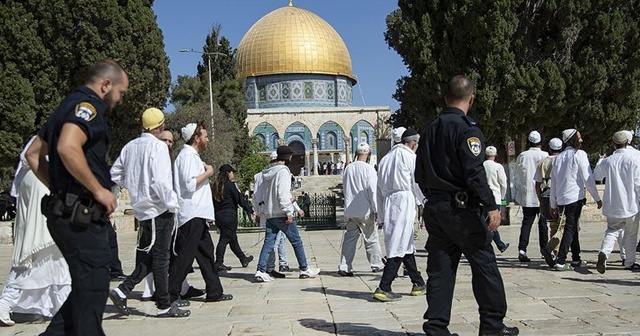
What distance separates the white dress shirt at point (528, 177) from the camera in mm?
9117

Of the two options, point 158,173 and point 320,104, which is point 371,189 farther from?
point 320,104

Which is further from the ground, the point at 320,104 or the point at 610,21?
the point at 320,104

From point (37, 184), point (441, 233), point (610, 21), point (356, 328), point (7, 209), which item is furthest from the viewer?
point (7, 209)

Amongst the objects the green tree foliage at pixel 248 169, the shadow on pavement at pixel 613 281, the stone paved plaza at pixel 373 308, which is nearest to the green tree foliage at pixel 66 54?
the green tree foliage at pixel 248 169

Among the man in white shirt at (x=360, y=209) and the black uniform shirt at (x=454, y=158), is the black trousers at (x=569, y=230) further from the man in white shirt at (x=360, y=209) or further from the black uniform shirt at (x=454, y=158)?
the black uniform shirt at (x=454, y=158)

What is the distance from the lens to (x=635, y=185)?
300 inches

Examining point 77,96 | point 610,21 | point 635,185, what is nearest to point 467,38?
A: point 610,21

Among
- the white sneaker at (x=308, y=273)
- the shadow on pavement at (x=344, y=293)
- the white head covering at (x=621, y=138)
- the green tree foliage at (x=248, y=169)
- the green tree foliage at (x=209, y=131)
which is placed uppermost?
the green tree foliage at (x=209, y=131)

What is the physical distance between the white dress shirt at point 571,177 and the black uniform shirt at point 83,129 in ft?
20.1

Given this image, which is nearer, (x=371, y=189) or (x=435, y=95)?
(x=371, y=189)

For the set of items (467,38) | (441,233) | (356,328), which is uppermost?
(467,38)

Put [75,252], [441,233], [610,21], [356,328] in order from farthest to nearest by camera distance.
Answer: [610,21] < [356,328] < [441,233] < [75,252]

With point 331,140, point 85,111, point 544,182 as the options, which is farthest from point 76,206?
point 331,140

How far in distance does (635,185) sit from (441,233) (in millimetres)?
4409
